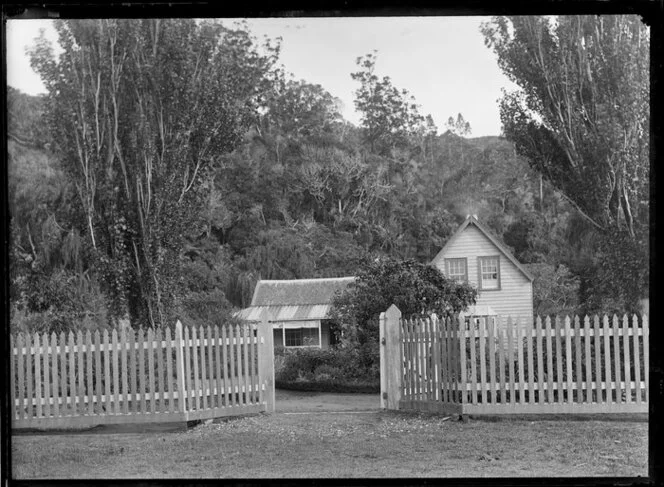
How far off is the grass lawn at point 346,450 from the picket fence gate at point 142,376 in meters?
0.20

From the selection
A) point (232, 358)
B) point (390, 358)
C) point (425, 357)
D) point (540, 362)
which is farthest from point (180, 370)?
point (540, 362)

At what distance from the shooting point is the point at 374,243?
706cm

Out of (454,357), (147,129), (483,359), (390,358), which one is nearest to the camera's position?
(147,129)

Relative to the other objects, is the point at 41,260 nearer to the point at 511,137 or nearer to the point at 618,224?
the point at 511,137

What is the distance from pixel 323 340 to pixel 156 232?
1628mm

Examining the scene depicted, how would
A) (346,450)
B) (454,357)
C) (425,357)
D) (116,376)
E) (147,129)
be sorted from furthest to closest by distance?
(425,357) < (454,357) < (116,376) < (147,129) < (346,450)

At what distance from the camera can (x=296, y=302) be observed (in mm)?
→ 6973

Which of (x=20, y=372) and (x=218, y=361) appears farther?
(x=218, y=361)

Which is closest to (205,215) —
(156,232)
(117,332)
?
(156,232)

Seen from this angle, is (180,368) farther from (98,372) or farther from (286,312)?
(286,312)

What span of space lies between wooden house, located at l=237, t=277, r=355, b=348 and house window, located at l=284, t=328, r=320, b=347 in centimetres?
2

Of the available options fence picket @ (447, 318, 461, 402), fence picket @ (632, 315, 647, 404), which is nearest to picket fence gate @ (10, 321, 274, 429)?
fence picket @ (447, 318, 461, 402)

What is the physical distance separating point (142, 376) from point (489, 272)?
2.97 m

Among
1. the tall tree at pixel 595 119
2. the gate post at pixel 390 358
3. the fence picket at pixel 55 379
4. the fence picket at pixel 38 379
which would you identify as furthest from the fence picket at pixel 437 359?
the fence picket at pixel 38 379
